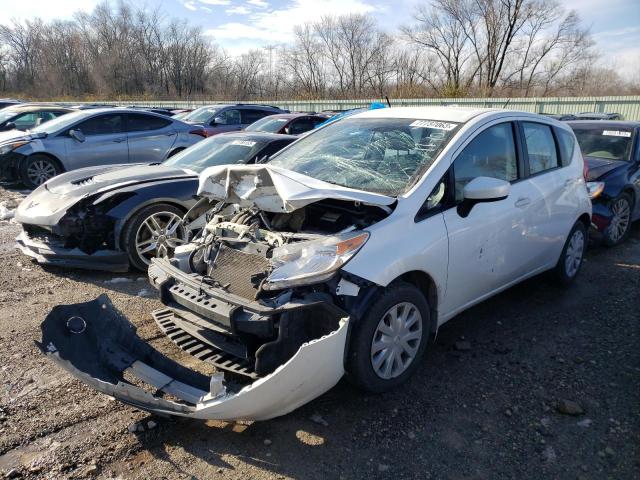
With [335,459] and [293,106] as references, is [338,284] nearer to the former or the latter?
[335,459]

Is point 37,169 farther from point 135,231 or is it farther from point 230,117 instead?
point 135,231

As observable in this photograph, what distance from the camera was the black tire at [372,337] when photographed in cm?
274

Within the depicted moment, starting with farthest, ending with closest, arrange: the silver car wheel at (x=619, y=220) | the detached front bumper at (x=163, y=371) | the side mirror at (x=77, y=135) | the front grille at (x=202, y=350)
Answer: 1. the side mirror at (x=77, y=135)
2. the silver car wheel at (x=619, y=220)
3. the front grille at (x=202, y=350)
4. the detached front bumper at (x=163, y=371)

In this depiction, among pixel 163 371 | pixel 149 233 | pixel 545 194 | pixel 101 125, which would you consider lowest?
pixel 163 371

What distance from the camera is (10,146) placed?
930 cm

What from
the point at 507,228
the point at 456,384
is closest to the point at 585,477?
the point at 456,384

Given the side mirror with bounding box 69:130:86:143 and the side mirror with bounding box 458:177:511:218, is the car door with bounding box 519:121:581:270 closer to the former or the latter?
the side mirror with bounding box 458:177:511:218

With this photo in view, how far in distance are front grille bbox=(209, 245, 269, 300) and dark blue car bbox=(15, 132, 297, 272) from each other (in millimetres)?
1451

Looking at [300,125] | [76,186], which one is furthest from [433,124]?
[300,125]

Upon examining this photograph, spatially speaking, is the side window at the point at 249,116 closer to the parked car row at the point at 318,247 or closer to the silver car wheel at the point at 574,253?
the parked car row at the point at 318,247

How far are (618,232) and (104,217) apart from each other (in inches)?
260

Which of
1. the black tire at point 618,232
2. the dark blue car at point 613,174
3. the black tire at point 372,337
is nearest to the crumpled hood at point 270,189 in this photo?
the black tire at point 372,337

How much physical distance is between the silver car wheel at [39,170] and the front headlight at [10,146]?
1.39ft

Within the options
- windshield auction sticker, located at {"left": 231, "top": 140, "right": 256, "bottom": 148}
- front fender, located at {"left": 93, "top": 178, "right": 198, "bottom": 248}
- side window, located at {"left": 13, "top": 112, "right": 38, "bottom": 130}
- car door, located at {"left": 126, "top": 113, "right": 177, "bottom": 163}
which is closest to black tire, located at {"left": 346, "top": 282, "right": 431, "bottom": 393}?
front fender, located at {"left": 93, "top": 178, "right": 198, "bottom": 248}
